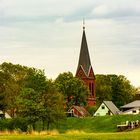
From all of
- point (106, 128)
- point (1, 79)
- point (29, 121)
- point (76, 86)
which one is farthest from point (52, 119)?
point (76, 86)

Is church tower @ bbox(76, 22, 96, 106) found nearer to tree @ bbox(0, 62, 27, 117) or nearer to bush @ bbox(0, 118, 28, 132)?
tree @ bbox(0, 62, 27, 117)

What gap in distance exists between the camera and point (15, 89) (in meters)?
107

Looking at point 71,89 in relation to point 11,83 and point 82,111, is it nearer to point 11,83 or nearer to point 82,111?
point 82,111

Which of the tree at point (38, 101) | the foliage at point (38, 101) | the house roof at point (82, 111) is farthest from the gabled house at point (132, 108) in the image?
the tree at point (38, 101)

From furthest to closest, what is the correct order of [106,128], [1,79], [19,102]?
[1,79], [106,128], [19,102]

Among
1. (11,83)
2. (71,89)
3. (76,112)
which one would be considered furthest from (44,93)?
(71,89)

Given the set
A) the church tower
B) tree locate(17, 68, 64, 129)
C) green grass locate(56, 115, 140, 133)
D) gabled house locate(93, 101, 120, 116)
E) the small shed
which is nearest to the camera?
tree locate(17, 68, 64, 129)

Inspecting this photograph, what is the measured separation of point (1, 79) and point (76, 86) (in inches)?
1182

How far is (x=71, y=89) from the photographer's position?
127 m

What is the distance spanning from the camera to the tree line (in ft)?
225

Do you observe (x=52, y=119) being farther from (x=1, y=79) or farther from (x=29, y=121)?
(x=1, y=79)

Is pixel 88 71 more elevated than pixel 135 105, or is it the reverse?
pixel 88 71

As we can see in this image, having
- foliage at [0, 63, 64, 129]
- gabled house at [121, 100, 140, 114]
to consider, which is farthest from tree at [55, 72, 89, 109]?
foliage at [0, 63, 64, 129]

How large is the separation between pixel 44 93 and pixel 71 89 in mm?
57391
